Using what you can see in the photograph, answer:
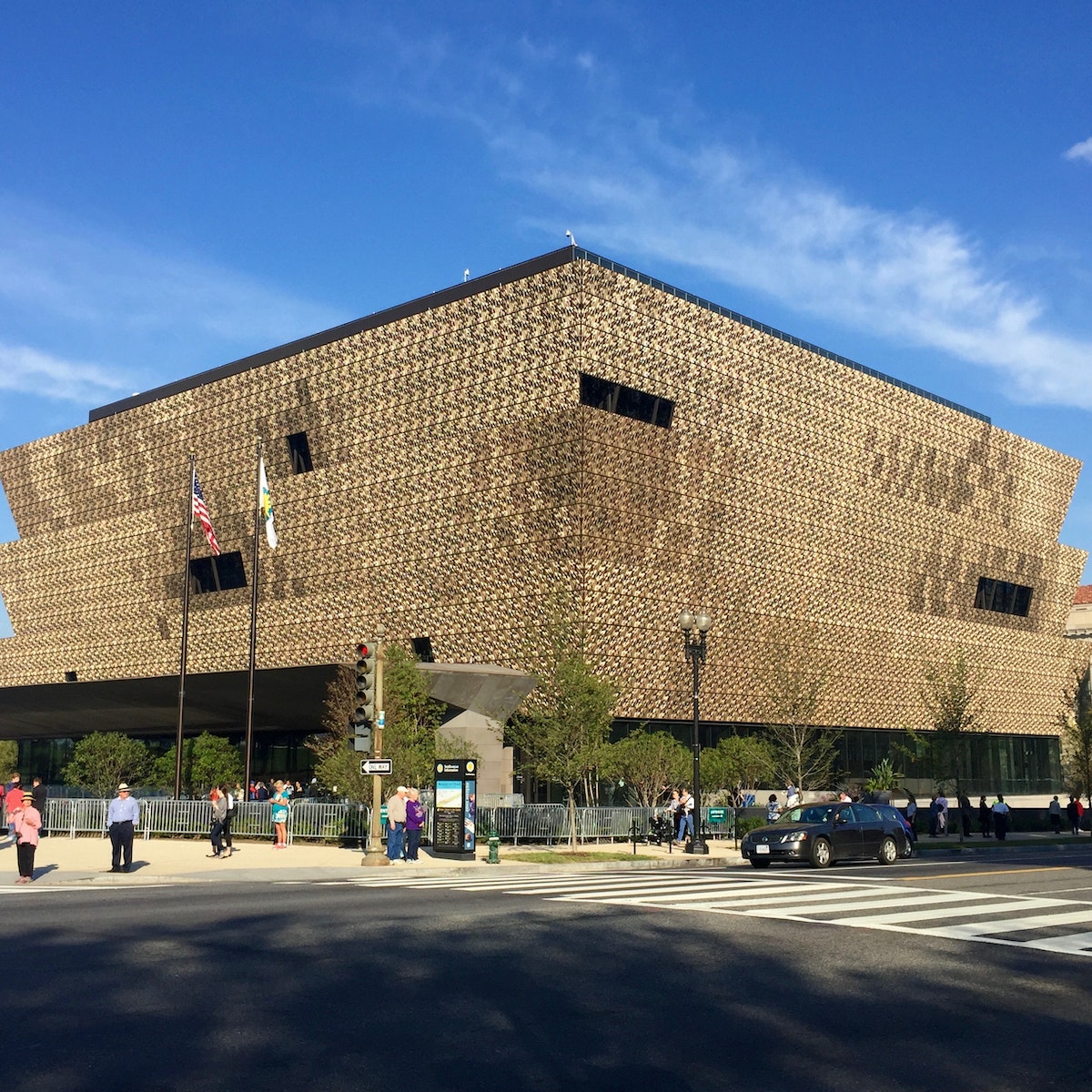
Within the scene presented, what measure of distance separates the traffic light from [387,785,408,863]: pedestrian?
2.36 m

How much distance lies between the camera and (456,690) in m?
44.6

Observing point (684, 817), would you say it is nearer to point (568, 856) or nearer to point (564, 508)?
point (568, 856)

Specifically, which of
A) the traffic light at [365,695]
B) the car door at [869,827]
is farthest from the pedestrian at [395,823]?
the car door at [869,827]

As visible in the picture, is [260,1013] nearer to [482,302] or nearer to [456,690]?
[456,690]

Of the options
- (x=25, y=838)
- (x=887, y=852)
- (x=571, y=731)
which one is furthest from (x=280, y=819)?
(x=887, y=852)

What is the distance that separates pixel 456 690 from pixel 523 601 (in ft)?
22.0

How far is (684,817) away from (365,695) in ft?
44.8

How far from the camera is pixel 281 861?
91.6 ft

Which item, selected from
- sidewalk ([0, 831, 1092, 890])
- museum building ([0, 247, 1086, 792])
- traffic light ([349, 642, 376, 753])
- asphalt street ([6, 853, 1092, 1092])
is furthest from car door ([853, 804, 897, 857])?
museum building ([0, 247, 1086, 792])

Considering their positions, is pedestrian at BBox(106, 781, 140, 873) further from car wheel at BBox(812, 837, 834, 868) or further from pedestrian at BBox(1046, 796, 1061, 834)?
pedestrian at BBox(1046, 796, 1061, 834)

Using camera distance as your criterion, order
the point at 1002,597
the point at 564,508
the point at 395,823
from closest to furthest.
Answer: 1. the point at 395,823
2. the point at 564,508
3. the point at 1002,597

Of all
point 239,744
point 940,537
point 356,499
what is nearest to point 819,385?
point 940,537

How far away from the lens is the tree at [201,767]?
5450 centimetres

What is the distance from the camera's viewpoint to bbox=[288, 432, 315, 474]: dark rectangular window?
201 feet
